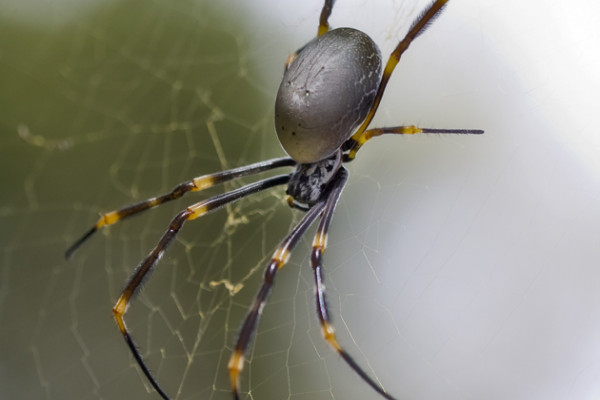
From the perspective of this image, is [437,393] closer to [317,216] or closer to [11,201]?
[317,216]

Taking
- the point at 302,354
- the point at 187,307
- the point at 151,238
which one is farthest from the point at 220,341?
the point at 302,354

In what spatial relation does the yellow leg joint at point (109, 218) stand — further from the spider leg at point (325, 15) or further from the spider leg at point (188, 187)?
the spider leg at point (325, 15)

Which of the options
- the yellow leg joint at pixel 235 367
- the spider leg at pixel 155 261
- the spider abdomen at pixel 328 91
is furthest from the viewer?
the spider leg at pixel 155 261

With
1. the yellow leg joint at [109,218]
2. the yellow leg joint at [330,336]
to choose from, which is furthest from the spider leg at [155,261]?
the yellow leg joint at [330,336]

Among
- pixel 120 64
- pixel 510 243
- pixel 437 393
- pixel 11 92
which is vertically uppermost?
pixel 510 243

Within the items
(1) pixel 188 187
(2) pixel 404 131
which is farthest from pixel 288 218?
(2) pixel 404 131
